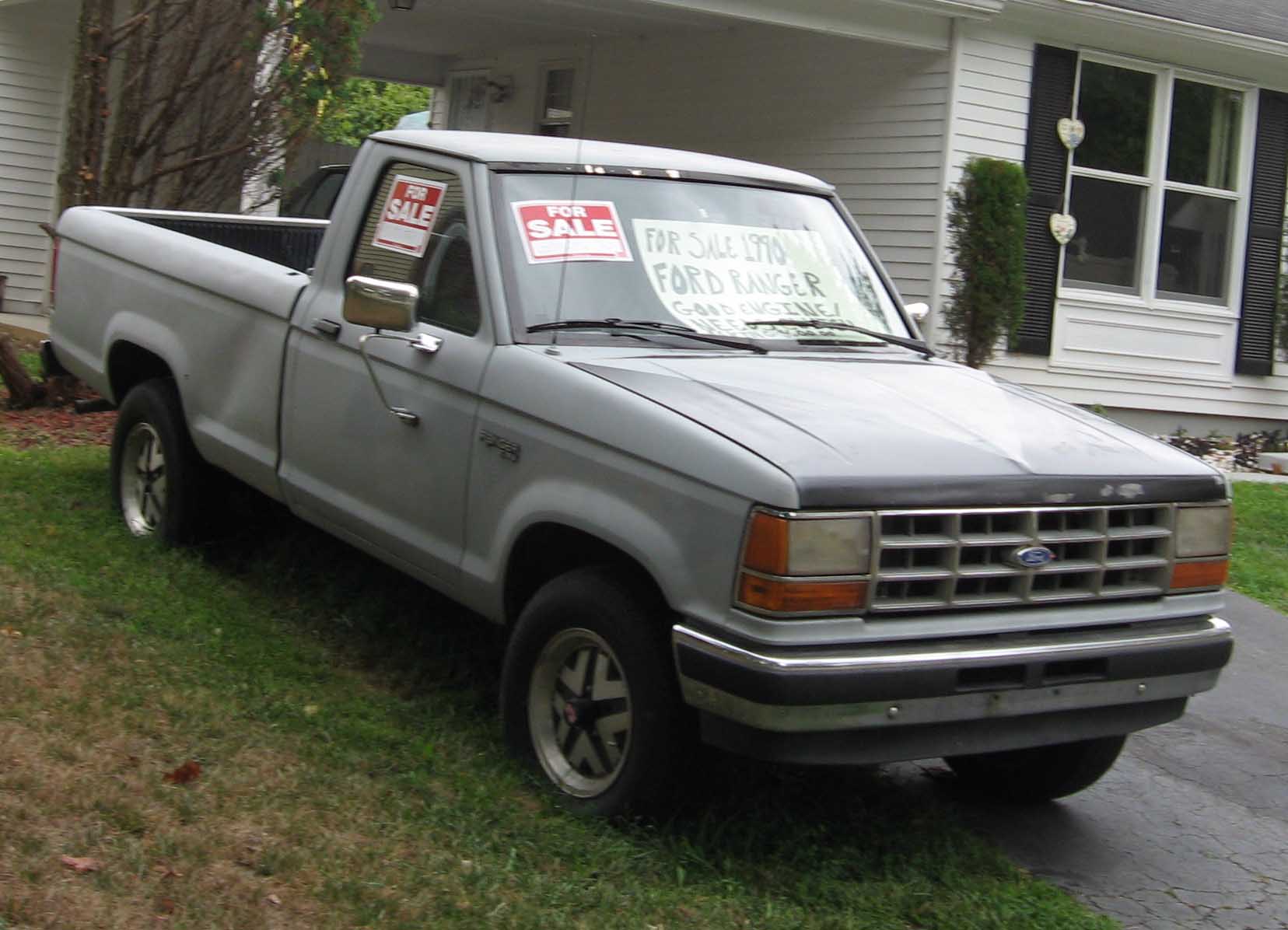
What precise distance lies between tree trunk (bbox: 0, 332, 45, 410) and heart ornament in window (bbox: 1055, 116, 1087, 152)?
8.12m

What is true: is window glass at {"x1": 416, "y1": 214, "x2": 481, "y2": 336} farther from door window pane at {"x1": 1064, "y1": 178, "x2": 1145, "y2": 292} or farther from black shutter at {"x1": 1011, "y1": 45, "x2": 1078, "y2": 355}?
door window pane at {"x1": 1064, "y1": 178, "x2": 1145, "y2": 292}

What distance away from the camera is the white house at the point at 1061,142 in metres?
12.7

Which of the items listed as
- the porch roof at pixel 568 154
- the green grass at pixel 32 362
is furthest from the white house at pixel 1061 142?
the porch roof at pixel 568 154

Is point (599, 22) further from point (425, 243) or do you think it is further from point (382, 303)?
point (382, 303)

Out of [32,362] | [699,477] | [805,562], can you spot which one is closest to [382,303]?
[699,477]

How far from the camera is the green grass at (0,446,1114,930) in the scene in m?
3.73

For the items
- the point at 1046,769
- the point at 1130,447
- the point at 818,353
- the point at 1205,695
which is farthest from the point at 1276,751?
the point at 818,353

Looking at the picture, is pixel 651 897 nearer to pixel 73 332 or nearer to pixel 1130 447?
pixel 1130 447

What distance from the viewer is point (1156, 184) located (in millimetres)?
13570

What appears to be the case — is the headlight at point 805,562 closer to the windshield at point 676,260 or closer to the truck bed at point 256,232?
the windshield at point 676,260

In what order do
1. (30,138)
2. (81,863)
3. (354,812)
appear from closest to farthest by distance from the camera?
(81,863)
(354,812)
(30,138)

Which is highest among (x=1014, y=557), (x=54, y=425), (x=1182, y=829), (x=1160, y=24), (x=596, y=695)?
(x=1160, y=24)

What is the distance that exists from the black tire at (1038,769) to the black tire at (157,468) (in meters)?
3.23

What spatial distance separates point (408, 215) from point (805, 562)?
225 cm
